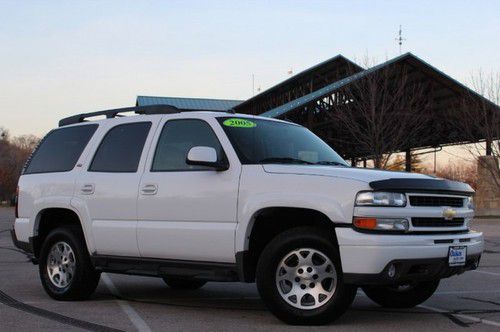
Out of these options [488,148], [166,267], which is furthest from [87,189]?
[488,148]

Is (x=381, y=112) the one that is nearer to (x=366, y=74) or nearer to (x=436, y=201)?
(x=366, y=74)

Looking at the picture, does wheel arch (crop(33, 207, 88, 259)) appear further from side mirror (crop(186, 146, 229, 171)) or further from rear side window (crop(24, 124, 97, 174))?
side mirror (crop(186, 146, 229, 171))

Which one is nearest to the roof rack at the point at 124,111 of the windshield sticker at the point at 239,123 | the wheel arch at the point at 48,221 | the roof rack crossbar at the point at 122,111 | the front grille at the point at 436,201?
the roof rack crossbar at the point at 122,111

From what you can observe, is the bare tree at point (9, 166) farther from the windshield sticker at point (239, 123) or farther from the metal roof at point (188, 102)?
the windshield sticker at point (239, 123)

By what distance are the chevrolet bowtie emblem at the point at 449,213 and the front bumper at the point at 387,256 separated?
0.94ft

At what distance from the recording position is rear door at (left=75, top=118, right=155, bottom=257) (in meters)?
7.18

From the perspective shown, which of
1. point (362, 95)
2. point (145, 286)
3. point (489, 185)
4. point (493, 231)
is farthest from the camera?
point (489, 185)

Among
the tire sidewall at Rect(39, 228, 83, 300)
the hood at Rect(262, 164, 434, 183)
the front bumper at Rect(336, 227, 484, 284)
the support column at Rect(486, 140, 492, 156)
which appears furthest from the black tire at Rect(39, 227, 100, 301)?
the support column at Rect(486, 140, 492, 156)

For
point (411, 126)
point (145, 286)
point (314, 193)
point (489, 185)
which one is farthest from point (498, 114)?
point (314, 193)

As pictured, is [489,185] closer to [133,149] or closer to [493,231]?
[493,231]

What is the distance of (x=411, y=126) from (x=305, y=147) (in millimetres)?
26543

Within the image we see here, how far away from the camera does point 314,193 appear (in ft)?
19.7

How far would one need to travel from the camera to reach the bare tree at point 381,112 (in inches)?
1212

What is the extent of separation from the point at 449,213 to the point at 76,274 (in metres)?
4.05
